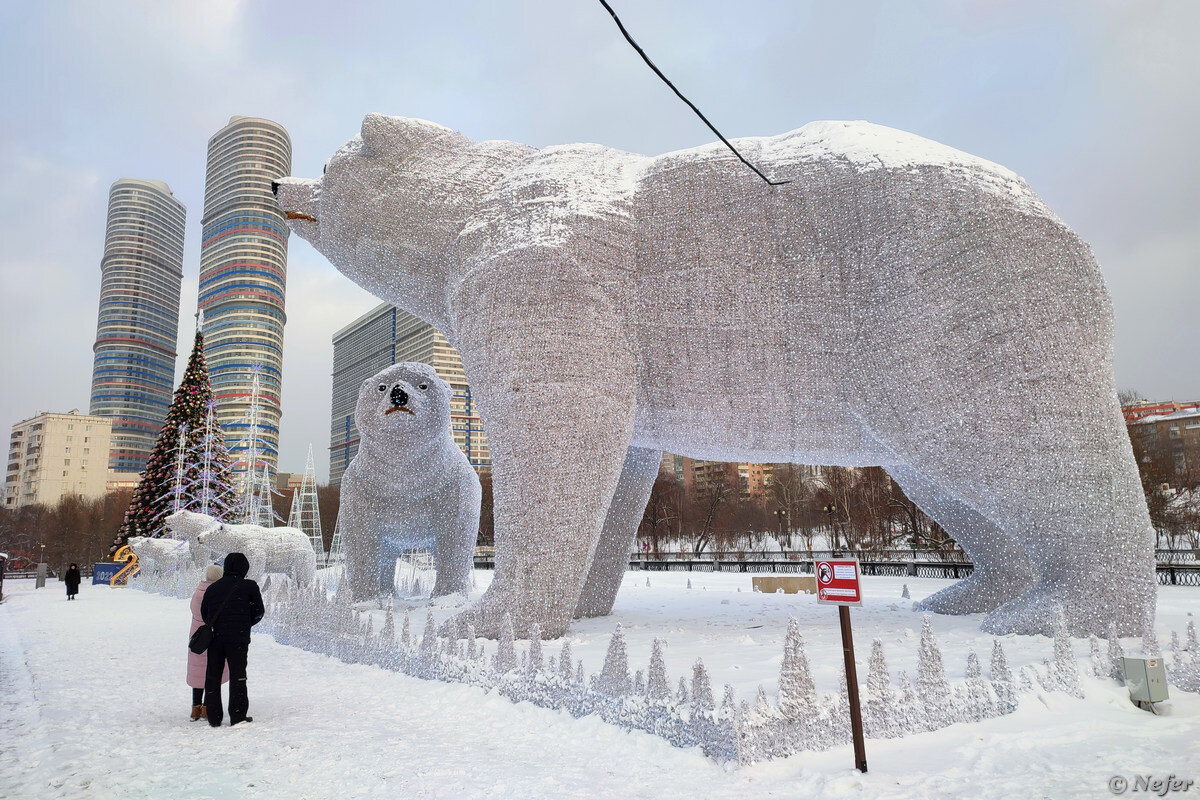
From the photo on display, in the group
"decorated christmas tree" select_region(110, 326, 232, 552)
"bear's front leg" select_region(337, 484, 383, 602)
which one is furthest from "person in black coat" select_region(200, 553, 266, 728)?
"decorated christmas tree" select_region(110, 326, 232, 552)

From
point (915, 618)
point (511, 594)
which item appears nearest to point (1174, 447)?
point (915, 618)

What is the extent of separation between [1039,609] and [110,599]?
14.5m

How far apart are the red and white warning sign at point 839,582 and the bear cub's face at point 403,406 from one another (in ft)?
16.7

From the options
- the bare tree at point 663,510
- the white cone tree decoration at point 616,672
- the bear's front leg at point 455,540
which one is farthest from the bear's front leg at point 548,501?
the bare tree at point 663,510

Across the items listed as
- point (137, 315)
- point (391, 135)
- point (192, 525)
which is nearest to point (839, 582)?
point (391, 135)

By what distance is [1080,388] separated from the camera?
3984 mm

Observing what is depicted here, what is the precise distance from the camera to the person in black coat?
3490 mm

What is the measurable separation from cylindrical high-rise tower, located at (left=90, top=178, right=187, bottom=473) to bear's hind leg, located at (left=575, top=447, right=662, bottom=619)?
4858 centimetres

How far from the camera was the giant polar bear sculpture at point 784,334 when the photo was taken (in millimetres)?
4004

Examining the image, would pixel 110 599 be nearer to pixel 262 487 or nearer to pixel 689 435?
pixel 262 487

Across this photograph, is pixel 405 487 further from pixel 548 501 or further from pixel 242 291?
pixel 242 291

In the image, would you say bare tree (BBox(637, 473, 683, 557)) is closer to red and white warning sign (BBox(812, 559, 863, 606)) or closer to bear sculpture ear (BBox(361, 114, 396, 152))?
bear sculpture ear (BBox(361, 114, 396, 152))

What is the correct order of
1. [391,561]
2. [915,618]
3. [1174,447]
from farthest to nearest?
[1174,447]
[391,561]
[915,618]

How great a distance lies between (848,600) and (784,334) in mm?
2357
